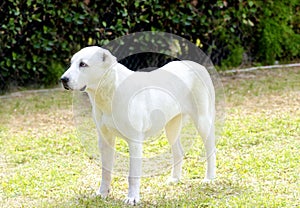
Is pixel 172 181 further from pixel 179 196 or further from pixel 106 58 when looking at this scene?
pixel 106 58

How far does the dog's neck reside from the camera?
14.4 feet

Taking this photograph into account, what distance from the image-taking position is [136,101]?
4.48 m

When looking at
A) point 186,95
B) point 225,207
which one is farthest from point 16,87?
point 225,207

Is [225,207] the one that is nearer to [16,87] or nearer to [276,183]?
[276,183]

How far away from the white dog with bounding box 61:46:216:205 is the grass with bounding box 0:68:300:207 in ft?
0.84

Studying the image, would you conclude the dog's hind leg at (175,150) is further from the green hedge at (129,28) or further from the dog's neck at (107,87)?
the green hedge at (129,28)

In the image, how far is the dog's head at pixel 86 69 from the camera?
4.28m

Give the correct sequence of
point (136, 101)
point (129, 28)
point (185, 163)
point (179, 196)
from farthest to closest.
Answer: point (129, 28), point (185, 163), point (179, 196), point (136, 101)

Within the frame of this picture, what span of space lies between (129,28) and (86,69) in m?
4.55

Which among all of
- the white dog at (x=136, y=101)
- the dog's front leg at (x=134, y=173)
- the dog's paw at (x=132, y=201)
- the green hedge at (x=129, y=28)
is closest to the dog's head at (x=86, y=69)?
the white dog at (x=136, y=101)

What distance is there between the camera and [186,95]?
478cm

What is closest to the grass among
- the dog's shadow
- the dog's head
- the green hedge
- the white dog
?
the dog's shadow

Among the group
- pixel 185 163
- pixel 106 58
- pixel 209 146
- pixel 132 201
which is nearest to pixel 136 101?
pixel 106 58

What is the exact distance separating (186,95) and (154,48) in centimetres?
394
